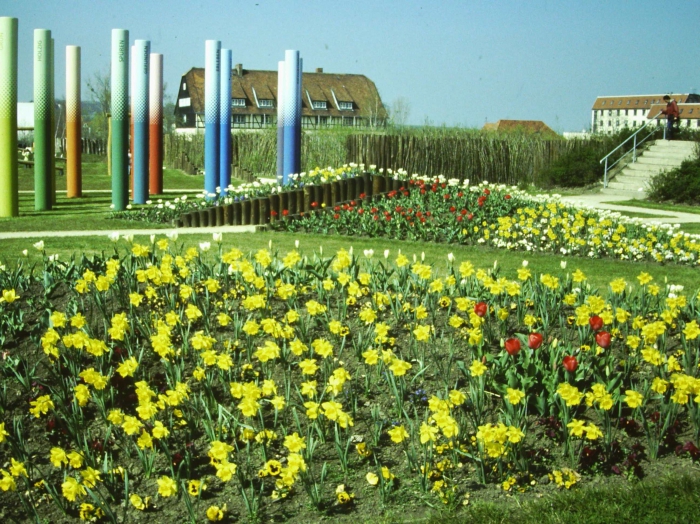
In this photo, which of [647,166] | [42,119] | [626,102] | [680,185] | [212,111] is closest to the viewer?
[42,119]

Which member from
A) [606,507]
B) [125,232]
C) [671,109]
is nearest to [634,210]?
[671,109]

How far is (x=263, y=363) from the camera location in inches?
171

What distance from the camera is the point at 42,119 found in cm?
1628

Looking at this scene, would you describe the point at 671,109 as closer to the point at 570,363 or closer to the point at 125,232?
the point at 125,232

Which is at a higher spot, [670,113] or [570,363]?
[670,113]

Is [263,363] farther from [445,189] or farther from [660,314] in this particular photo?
[445,189]

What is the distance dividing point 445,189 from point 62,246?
5664 millimetres

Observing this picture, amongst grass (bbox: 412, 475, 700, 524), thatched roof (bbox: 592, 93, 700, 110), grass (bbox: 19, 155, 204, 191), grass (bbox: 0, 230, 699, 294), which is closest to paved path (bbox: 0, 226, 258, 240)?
grass (bbox: 0, 230, 699, 294)

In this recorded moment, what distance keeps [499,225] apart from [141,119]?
10.0 metres

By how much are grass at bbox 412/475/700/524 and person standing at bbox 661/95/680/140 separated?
23.8 metres

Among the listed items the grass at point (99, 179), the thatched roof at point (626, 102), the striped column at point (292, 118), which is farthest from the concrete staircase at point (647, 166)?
the thatched roof at point (626, 102)

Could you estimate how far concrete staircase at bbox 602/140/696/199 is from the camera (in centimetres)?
2288

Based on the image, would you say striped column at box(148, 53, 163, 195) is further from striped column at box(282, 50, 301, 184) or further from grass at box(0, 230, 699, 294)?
grass at box(0, 230, 699, 294)

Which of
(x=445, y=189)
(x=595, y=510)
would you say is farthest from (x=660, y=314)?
(x=445, y=189)
